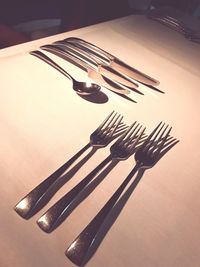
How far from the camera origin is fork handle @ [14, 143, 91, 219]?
0.43 meters

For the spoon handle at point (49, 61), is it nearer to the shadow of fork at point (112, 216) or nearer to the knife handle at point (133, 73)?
the knife handle at point (133, 73)

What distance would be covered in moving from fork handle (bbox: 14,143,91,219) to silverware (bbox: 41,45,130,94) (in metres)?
0.33

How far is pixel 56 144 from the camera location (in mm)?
563

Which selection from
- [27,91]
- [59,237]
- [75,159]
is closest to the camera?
[59,237]

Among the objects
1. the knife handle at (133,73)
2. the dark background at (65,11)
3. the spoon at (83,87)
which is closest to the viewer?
the spoon at (83,87)

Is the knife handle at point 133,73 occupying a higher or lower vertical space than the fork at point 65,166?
higher

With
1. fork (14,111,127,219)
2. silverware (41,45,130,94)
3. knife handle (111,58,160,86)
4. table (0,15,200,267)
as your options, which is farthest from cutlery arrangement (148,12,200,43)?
fork (14,111,127,219)

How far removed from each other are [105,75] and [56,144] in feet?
1.03

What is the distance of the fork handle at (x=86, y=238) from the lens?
0.39 meters

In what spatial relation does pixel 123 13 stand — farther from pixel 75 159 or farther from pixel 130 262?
pixel 130 262

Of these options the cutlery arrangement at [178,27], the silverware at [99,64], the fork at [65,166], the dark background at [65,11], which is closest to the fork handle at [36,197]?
the fork at [65,166]

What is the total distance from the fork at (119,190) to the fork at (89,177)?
23 millimetres

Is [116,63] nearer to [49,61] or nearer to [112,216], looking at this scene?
[49,61]

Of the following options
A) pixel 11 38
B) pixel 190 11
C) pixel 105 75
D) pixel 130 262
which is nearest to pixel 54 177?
pixel 130 262
